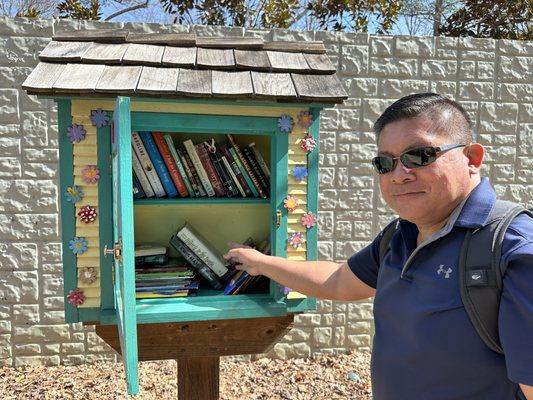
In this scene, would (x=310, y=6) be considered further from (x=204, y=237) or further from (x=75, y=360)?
(x=75, y=360)

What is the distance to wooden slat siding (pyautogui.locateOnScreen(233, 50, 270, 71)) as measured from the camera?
7.09ft

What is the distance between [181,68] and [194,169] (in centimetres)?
52

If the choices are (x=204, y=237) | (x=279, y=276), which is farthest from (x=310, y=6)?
(x=279, y=276)

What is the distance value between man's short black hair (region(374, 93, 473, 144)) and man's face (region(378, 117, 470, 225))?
0.06ft

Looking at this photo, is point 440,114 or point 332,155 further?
point 332,155

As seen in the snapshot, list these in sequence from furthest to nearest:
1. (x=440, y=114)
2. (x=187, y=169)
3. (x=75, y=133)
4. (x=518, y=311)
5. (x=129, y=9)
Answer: (x=129, y=9), (x=187, y=169), (x=75, y=133), (x=440, y=114), (x=518, y=311)

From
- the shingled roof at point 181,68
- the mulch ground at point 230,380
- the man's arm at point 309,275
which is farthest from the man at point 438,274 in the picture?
the mulch ground at point 230,380

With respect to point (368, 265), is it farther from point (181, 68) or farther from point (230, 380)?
point (230, 380)

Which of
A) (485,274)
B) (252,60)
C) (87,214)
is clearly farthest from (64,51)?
(485,274)

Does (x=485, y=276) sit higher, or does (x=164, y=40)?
(x=164, y=40)

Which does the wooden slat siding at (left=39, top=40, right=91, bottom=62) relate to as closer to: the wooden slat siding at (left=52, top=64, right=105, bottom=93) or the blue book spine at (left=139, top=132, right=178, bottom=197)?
the wooden slat siding at (left=52, top=64, right=105, bottom=93)

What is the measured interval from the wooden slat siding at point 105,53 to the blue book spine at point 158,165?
39cm

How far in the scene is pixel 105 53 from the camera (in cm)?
212

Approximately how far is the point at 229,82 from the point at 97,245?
91cm
